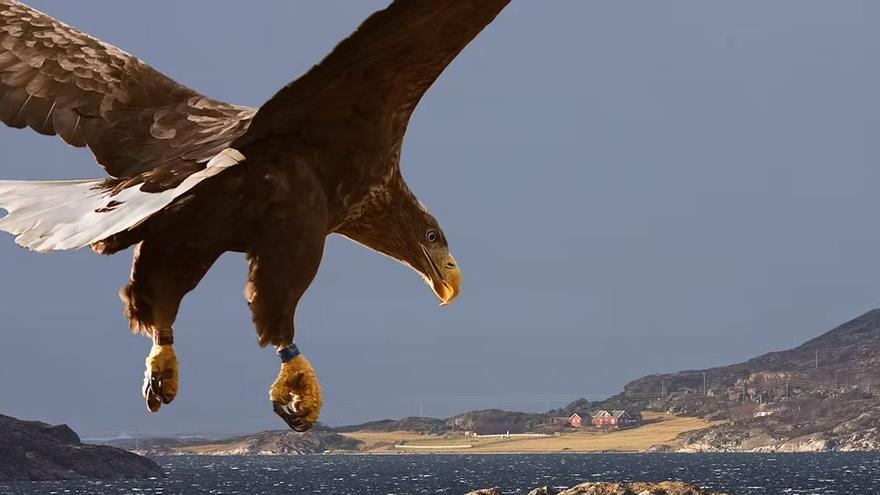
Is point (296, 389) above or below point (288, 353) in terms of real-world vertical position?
below

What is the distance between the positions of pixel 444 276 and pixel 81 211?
1442 millimetres

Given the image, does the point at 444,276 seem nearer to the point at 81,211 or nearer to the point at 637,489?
the point at 81,211

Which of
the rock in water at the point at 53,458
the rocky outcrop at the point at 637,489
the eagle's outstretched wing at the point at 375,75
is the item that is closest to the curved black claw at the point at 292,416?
the eagle's outstretched wing at the point at 375,75

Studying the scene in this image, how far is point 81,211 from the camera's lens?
369cm

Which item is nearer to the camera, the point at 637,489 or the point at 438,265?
the point at 438,265

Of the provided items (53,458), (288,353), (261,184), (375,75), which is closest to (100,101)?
(261,184)

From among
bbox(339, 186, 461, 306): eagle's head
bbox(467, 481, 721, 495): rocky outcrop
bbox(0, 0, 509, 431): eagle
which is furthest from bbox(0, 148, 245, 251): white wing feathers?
bbox(467, 481, 721, 495): rocky outcrop

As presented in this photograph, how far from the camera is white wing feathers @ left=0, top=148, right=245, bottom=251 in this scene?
11.5ft

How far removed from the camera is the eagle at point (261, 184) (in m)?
3.73

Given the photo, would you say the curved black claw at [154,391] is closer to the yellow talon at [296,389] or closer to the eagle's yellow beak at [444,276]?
the yellow talon at [296,389]

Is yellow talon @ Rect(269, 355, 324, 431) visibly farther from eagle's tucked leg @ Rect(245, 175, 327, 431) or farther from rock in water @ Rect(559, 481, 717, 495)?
rock in water @ Rect(559, 481, 717, 495)

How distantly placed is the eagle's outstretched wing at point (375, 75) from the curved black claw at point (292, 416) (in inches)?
33.7

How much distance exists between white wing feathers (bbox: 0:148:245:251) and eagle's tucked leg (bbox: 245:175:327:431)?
22 cm

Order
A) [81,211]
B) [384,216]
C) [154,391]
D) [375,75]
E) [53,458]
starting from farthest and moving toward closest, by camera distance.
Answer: [53,458] < [384,216] < [154,391] < [375,75] < [81,211]
